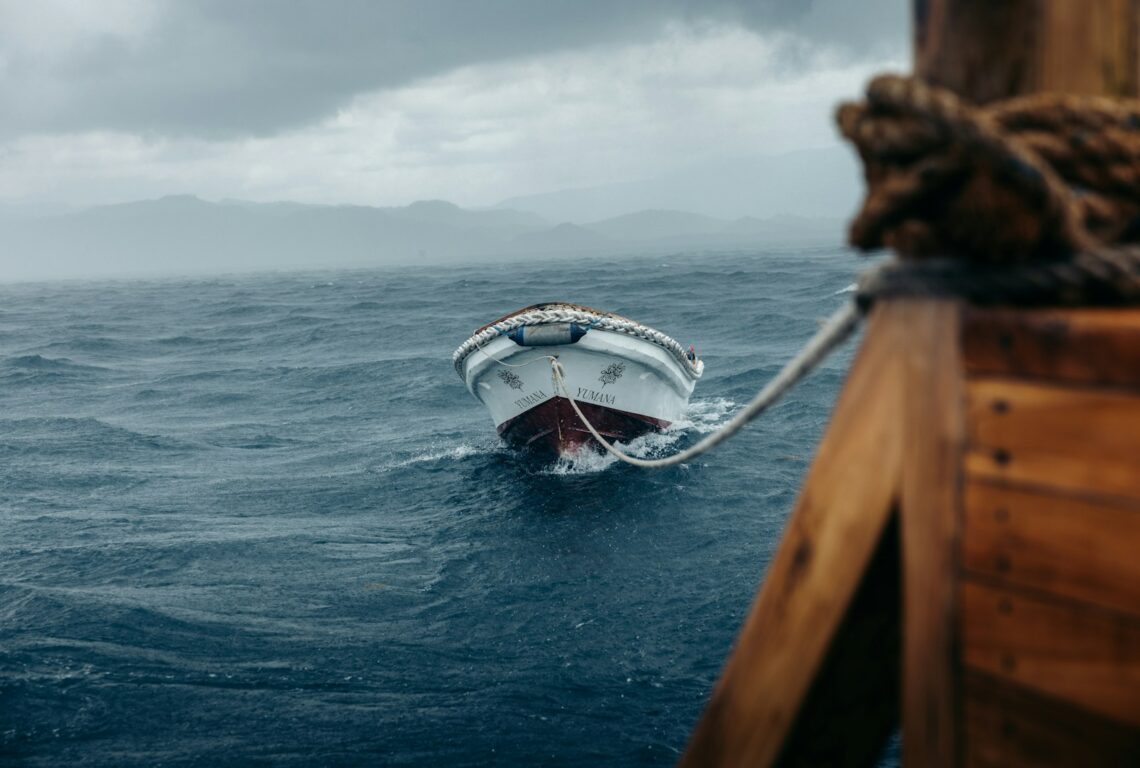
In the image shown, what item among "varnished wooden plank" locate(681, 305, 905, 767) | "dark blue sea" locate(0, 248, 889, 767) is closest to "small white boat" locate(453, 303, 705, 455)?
"dark blue sea" locate(0, 248, 889, 767)

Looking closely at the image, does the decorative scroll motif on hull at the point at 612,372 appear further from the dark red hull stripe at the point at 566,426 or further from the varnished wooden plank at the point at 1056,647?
the varnished wooden plank at the point at 1056,647

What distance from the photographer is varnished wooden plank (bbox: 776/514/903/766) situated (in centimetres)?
169

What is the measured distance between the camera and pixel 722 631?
30.5 ft

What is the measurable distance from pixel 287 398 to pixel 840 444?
1063 inches

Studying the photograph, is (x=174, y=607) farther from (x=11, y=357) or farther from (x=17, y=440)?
(x=11, y=357)

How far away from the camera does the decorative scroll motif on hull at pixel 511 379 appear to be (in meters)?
15.0

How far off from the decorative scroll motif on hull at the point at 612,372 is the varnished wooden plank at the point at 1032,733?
13259 mm

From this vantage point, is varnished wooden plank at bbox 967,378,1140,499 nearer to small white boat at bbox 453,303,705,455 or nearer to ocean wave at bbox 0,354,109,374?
small white boat at bbox 453,303,705,455

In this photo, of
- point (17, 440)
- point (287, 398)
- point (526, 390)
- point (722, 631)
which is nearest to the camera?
point (722, 631)

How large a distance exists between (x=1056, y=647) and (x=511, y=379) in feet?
45.2

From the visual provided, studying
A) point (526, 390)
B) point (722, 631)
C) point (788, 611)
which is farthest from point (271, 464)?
point (788, 611)

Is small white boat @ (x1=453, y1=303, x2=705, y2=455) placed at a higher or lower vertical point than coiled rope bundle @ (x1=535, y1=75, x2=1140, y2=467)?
lower

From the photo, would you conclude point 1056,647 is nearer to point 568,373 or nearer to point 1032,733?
point 1032,733

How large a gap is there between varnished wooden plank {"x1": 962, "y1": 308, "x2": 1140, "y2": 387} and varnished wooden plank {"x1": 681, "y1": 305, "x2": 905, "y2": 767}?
5.8 inches
